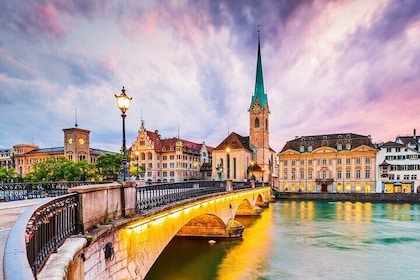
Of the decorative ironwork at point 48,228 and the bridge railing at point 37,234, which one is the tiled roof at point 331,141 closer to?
the decorative ironwork at point 48,228

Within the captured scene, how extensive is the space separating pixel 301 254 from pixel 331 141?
5165 cm

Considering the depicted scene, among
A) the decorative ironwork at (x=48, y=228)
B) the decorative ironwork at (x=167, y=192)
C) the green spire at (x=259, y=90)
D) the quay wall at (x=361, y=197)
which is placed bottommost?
the quay wall at (x=361, y=197)

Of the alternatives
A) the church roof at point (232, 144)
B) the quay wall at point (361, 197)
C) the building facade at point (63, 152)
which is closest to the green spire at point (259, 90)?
the church roof at point (232, 144)

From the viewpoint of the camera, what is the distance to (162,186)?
12031 millimetres

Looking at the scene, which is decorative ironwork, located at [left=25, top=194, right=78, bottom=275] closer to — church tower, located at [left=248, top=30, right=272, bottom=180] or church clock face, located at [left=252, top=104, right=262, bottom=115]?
church tower, located at [left=248, top=30, right=272, bottom=180]

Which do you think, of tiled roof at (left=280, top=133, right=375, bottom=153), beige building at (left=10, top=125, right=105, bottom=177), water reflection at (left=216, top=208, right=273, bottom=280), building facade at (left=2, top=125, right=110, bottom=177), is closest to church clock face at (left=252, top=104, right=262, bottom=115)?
tiled roof at (left=280, top=133, right=375, bottom=153)

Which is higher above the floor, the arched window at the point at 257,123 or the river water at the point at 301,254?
the arched window at the point at 257,123

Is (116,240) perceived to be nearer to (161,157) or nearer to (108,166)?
(108,166)

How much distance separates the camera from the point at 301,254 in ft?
63.5

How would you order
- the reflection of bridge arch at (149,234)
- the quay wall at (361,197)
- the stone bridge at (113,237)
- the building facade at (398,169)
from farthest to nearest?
the building facade at (398,169), the quay wall at (361,197), the reflection of bridge arch at (149,234), the stone bridge at (113,237)

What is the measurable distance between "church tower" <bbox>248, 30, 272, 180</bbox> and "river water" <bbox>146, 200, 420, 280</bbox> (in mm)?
41987

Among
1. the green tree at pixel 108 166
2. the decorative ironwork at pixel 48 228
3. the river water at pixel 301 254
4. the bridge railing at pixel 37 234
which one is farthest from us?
the green tree at pixel 108 166

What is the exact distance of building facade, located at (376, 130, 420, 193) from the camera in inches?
2227

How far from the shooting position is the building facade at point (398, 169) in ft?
186
